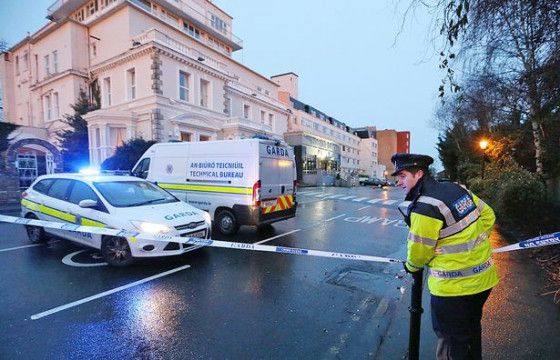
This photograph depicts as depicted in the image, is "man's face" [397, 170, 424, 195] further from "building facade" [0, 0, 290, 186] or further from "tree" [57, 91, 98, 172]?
"tree" [57, 91, 98, 172]

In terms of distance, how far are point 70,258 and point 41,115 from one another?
2958 centimetres

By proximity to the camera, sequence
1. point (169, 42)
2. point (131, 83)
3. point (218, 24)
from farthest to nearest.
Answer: point (218, 24) < point (131, 83) < point (169, 42)

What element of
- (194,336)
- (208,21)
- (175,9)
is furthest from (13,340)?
(208,21)

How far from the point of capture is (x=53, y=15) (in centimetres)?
2817

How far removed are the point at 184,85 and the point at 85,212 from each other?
1864cm

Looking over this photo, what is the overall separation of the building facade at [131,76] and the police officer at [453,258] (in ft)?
60.6

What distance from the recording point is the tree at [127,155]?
16825mm

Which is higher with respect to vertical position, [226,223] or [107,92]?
[107,92]

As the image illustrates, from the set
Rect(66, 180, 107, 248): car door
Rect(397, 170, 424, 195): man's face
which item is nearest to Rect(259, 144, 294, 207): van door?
Rect(66, 180, 107, 248): car door

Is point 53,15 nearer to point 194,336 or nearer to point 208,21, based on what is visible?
point 208,21

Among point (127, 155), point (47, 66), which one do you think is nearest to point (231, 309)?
point (127, 155)

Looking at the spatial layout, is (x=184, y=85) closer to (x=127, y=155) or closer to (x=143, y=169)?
(x=127, y=155)

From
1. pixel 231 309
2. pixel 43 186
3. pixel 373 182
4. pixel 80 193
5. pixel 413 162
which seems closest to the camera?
pixel 413 162

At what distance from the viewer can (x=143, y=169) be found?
9.74 meters
